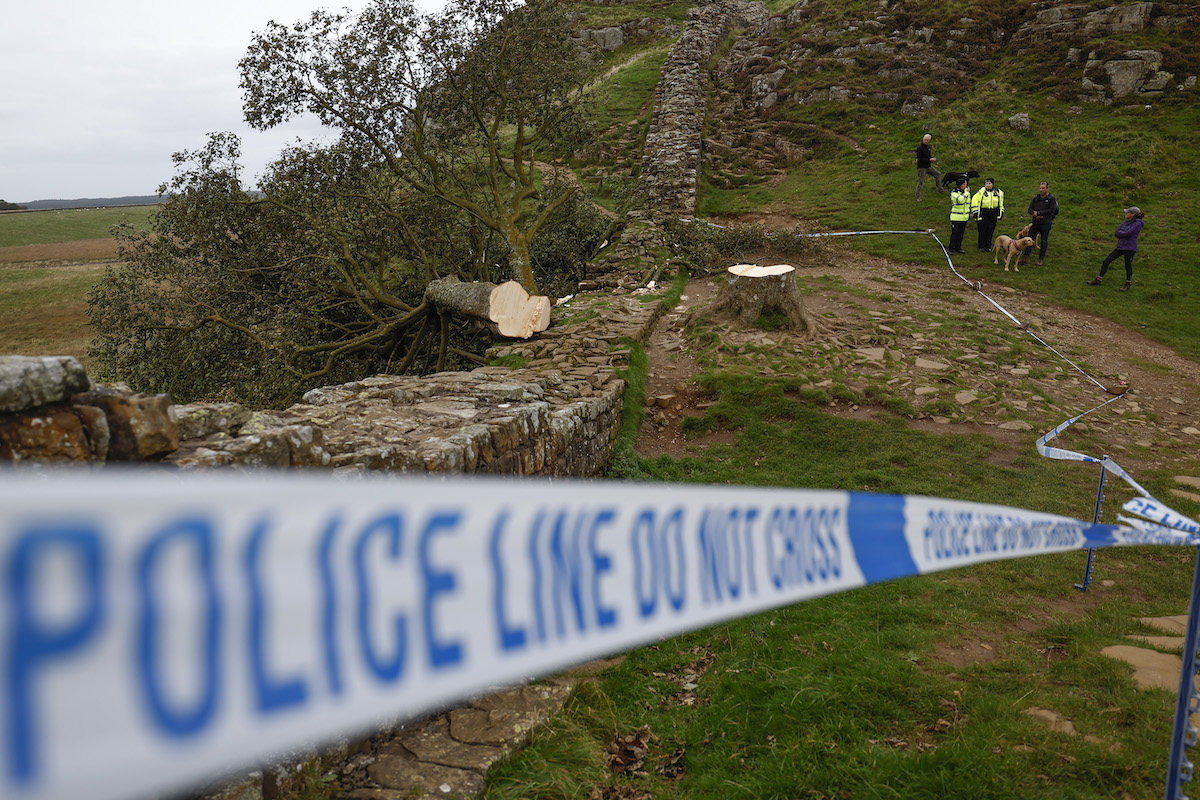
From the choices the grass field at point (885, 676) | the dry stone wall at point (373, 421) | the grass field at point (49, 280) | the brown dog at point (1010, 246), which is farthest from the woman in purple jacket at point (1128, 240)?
the grass field at point (49, 280)

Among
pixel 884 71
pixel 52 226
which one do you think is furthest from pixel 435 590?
pixel 52 226

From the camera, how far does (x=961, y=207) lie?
577 inches

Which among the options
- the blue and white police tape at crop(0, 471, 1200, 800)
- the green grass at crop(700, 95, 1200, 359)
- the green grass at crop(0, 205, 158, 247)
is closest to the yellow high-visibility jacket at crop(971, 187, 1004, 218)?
the green grass at crop(700, 95, 1200, 359)

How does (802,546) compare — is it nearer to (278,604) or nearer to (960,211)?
(278,604)

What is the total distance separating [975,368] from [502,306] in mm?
7545

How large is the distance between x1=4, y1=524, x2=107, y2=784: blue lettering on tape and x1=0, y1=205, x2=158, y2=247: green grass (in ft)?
104

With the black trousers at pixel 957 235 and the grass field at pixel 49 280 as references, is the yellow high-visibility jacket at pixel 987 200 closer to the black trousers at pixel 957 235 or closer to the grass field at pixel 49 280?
the black trousers at pixel 957 235

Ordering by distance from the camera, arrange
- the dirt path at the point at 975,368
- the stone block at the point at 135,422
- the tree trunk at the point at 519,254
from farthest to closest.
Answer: the tree trunk at the point at 519,254
the dirt path at the point at 975,368
the stone block at the point at 135,422

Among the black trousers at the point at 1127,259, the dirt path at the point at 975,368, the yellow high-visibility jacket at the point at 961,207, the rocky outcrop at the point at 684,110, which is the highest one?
the rocky outcrop at the point at 684,110

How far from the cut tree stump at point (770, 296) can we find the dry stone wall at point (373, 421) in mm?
2117

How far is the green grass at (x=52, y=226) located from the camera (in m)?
29.8

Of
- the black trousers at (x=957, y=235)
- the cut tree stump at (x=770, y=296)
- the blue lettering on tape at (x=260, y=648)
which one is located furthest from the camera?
the black trousers at (x=957, y=235)

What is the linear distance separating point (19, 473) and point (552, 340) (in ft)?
25.3

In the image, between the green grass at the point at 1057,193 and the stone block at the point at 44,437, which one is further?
the green grass at the point at 1057,193
